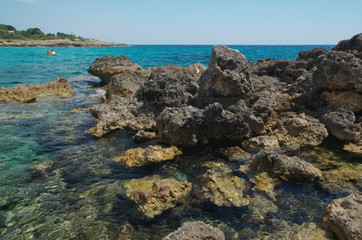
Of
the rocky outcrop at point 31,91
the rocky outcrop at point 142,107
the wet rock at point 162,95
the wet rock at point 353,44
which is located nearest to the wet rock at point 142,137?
the rocky outcrop at point 142,107

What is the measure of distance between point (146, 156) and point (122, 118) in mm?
3614

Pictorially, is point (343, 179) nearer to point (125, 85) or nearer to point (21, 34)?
point (125, 85)

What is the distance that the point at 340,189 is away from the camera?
6363mm

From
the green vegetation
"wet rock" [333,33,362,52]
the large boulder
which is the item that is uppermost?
"wet rock" [333,33,362,52]

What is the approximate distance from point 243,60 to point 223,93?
1721mm

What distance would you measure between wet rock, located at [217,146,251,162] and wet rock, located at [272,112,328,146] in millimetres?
1602

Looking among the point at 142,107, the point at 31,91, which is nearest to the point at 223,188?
the point at 142,107

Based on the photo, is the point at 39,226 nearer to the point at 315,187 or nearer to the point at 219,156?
the point at 219,156

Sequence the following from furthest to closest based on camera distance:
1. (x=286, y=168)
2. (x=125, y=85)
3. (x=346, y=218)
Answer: (x=125, y=85), (x=286, y=168), (x=346, y=218)

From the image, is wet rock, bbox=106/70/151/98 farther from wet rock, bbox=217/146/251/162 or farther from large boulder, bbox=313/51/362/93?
large boulder, bbox=313/51/362/93

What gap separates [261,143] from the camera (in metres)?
8.74

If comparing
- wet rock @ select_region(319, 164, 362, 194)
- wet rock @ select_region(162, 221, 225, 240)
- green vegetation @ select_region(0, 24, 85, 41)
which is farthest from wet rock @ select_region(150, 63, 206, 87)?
green vegetation @ select_region(0, 24, 85, 41)

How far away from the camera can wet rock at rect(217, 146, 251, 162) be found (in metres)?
8.06

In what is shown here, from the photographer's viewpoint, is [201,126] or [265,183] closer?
[265,183]
